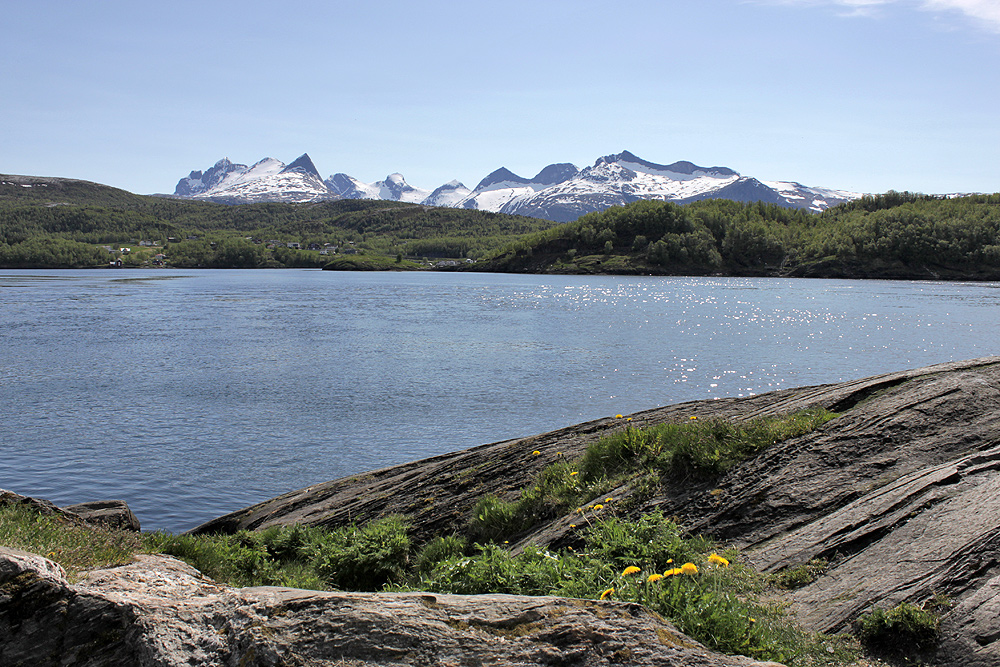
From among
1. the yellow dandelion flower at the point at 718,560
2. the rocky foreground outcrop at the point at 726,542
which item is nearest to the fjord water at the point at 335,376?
the rocky foreground outcrop at the point at 726,542

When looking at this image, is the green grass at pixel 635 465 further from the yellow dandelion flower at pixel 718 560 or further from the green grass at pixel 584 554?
the yellow dandelion flower at pixel 718 560

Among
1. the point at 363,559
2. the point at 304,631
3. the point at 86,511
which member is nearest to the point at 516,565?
the point at 304,631

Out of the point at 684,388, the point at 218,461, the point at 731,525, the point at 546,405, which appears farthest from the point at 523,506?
the point at 684,388

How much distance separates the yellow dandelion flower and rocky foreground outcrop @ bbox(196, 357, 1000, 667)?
0.63 metres

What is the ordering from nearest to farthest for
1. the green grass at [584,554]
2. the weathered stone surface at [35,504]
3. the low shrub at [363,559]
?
1. the green grass at [584,554]
2. the weathered stone surface at [35,504]
3. the low shrub at [363,559]

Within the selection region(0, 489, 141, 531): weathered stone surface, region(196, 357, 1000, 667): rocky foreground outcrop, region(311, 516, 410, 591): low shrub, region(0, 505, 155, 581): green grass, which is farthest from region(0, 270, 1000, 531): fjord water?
region(196, 357, 1000, 667): rocky foreground outcrop

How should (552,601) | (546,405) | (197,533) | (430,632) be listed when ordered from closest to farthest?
(430,632)
(552,601)
(197,533)
(546,405)

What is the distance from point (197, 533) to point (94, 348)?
37.4 metres

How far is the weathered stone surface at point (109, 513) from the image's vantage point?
12.3m

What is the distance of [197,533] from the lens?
15586mm

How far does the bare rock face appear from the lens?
4238mm

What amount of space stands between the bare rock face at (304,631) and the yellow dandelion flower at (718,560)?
2.54 meters

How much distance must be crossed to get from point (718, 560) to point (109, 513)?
37.8 feet

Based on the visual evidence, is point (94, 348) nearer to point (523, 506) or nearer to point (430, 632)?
point (523, 506)
